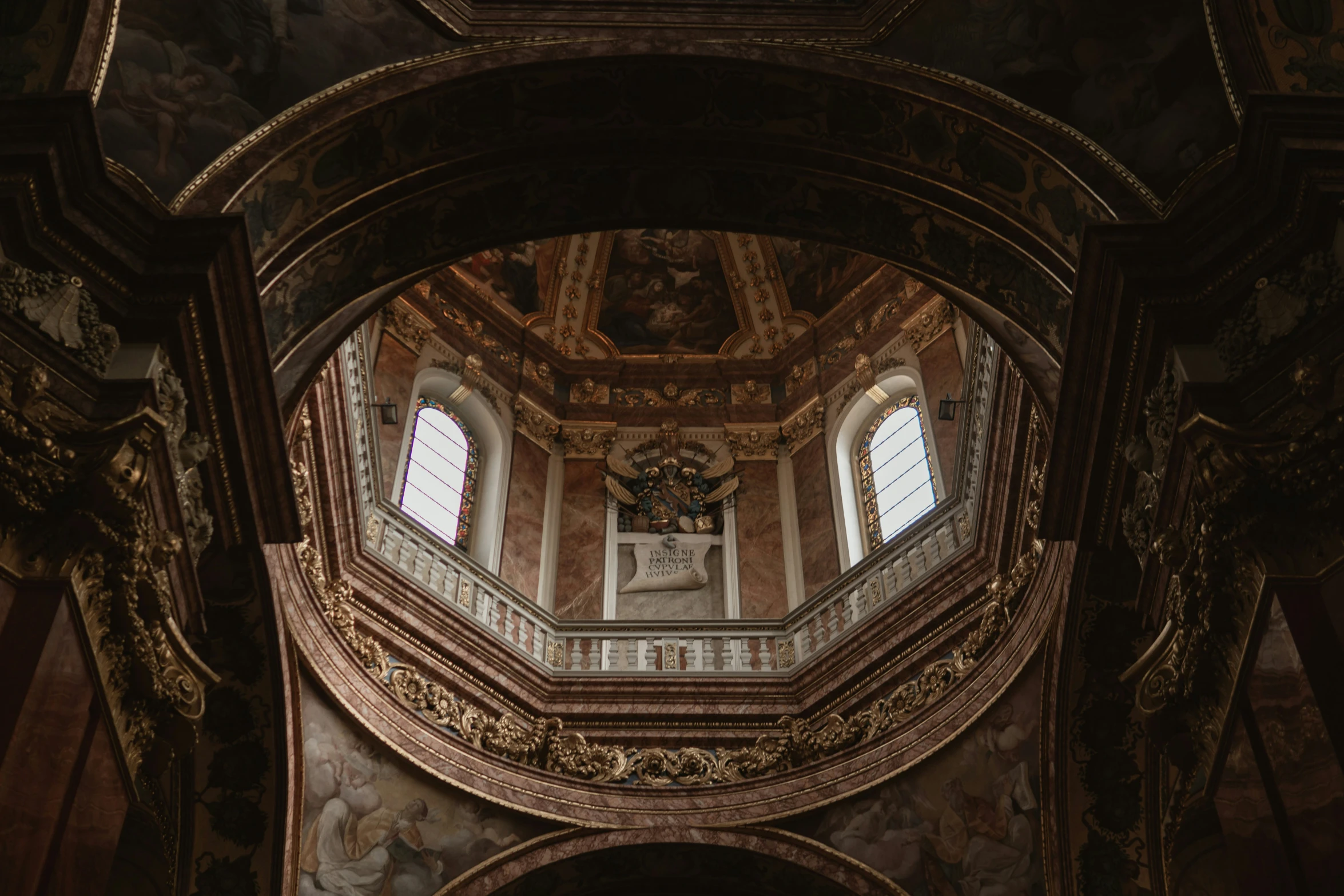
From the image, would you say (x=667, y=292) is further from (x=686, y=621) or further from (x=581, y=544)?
(x=686, y=621)

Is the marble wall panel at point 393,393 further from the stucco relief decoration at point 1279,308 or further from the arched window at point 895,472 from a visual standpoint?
the stucco relief decoration at point 1279,308

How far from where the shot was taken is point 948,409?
1491 cm

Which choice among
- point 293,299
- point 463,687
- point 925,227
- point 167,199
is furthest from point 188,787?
point 925,227

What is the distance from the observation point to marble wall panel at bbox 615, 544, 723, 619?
15.7 meters

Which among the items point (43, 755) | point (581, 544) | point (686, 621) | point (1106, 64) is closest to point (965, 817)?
point (686, 621)

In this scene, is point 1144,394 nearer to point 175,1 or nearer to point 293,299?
point 293,299

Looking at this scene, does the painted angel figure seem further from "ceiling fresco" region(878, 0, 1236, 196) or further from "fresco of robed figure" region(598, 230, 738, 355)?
"fresco of robed figure" region(598, 230, 738, 355)

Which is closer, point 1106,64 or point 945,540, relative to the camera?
point 1106,64

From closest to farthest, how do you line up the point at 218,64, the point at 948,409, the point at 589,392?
the point at 218,64 → the point at 948,409 → the point at 589,392

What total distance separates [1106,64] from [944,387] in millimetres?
7202

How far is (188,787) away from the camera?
10.6m

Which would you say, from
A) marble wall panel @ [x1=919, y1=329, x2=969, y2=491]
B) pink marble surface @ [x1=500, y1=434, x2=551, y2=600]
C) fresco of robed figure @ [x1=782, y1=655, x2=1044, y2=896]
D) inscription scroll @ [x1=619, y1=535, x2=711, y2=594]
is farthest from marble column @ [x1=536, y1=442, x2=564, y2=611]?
fresco of robed figure @ [x1=782, y1=655, x2=1044, y2=896]

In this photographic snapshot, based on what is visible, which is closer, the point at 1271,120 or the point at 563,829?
the point at 1271,120

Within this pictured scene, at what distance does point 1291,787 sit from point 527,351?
42.6 feet
